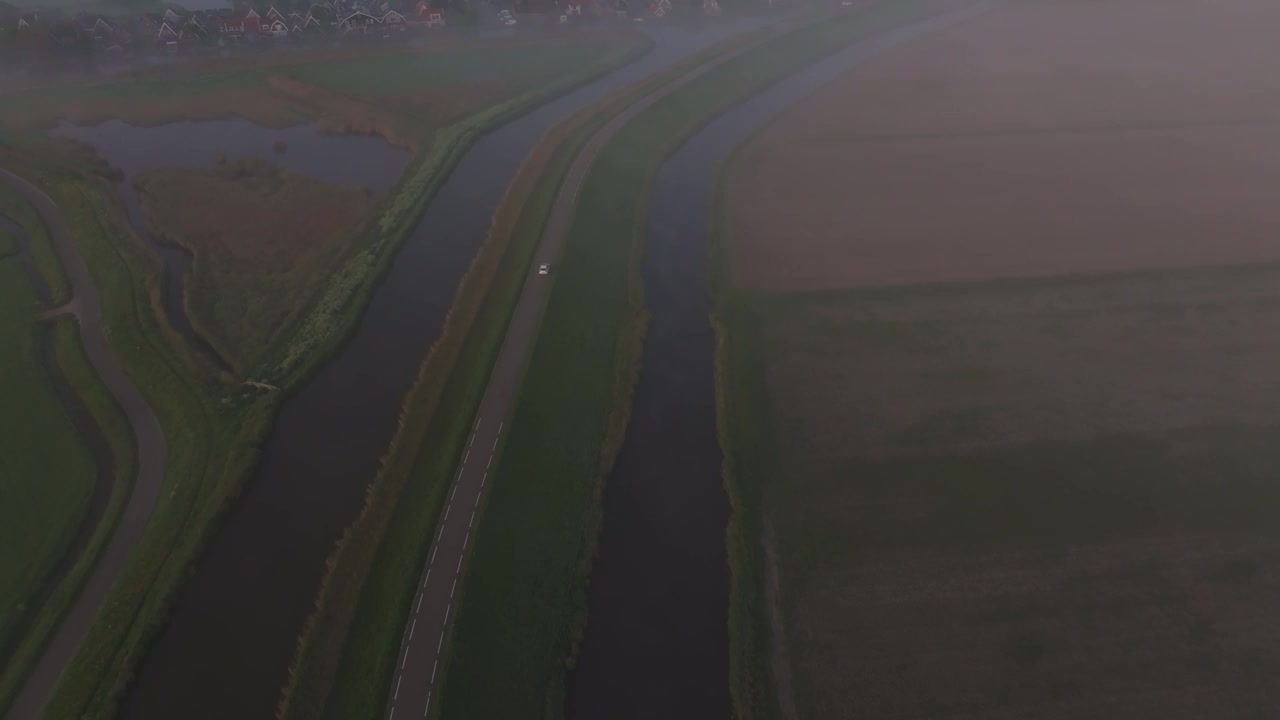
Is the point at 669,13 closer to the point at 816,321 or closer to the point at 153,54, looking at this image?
the point at 153,54

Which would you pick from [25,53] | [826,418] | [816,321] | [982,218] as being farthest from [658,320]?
[25,53]

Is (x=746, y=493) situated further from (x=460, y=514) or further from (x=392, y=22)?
(x=392, y=22)

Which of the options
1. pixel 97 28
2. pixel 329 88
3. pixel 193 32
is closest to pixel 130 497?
pixel 329 88

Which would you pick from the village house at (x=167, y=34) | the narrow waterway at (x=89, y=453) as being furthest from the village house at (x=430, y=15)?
the narrow waterway at (x=89, y=453)

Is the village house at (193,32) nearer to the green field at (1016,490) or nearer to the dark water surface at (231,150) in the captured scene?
the dark water surface at (231,150)

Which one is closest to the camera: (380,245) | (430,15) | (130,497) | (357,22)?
(130,497)

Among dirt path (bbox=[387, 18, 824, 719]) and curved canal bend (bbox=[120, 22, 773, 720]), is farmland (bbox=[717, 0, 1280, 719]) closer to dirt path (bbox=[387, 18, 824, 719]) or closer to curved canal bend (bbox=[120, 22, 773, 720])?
dirt path (bbox=[387, 18, 824, 719])
